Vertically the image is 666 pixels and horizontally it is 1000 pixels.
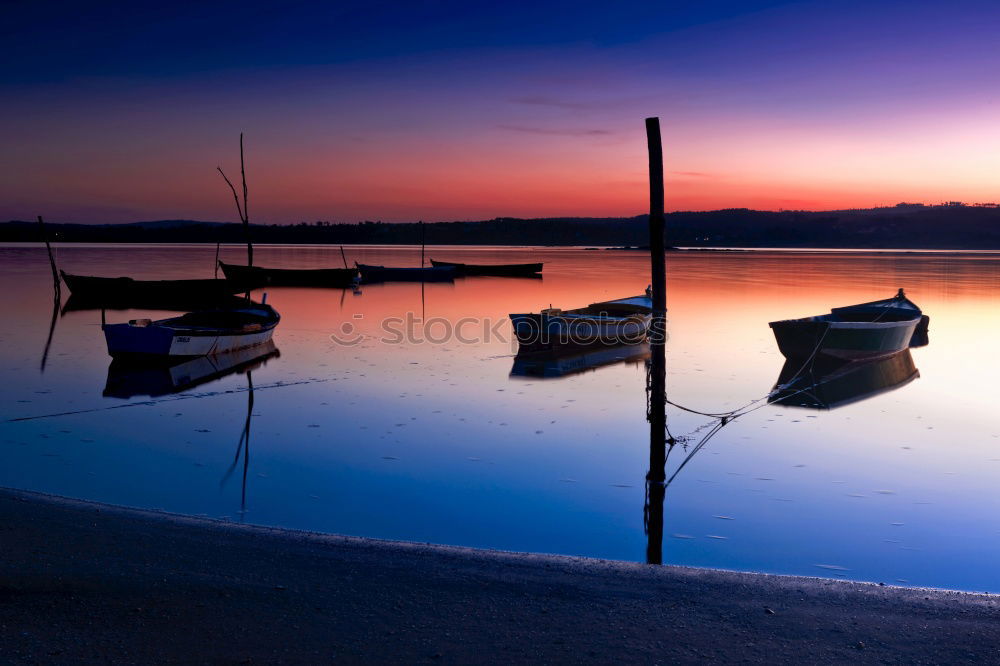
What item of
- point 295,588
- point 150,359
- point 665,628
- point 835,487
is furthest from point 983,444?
point 150,359

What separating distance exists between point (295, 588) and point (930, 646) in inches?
172

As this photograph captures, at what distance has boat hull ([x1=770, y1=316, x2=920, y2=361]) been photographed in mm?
19625

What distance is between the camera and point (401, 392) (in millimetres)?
17031

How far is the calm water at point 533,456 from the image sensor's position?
877 cm

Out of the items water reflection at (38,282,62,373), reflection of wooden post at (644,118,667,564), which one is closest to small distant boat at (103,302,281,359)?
water reflection at (38,282,62,373)

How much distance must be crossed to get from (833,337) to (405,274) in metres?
49.9

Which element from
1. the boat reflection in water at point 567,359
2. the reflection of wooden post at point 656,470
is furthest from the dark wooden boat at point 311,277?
the reflection of wooden post at point 656,470

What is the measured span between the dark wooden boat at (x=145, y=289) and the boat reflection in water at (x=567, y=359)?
85.7 ft

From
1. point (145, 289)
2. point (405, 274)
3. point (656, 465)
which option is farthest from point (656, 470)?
point (405, 274)

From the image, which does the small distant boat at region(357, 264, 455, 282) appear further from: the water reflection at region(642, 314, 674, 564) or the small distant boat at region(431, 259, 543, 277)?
the water reflection at region(642, 314, 674, 564)

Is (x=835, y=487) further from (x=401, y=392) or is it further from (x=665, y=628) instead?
(x=401, y=392)

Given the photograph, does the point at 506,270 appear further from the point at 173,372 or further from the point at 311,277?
the point at 173,372

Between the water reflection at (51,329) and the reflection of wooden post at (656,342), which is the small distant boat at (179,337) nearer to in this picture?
the water reflection at (51,329)

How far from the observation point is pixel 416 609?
527 cm
